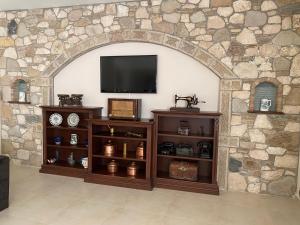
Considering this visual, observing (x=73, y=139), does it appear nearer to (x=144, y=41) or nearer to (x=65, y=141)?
(x=65, y=141)

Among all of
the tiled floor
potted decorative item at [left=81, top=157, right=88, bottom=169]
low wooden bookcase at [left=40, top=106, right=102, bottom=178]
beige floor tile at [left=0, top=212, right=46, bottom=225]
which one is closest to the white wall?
low wooden bookcase at [left=40, top=106, right=102, bottom=178]

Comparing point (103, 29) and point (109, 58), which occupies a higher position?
point (103, 29)

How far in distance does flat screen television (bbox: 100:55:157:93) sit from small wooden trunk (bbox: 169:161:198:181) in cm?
108

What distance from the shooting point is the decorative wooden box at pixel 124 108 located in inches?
134

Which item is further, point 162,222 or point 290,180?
point 290,180

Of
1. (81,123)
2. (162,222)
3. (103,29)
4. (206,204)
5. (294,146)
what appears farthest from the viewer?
(81,123)

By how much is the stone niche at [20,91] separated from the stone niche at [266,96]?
3.48 m

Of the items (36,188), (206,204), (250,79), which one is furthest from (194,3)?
(36,188)

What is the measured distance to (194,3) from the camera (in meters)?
3.25

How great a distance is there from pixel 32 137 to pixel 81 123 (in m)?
0.95

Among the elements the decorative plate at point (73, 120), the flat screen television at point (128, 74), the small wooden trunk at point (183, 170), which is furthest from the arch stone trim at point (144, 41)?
the small wooden trunk at point (183, 170)

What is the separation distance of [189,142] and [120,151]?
1.03m

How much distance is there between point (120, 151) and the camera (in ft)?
12.1

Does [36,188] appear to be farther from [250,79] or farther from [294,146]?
[294,146]
